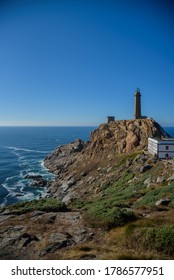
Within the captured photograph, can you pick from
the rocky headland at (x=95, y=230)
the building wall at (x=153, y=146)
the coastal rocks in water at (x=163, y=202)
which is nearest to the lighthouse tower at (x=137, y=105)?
the building wall at (x=153, y=146)

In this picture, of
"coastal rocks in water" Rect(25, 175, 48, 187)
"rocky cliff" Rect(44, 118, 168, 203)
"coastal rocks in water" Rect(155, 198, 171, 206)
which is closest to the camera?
"coastal rocks in water" Rect(155, 198, 171, 206)

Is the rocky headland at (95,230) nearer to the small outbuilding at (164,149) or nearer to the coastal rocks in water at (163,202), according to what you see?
the coastal rocks in water at (163,202)

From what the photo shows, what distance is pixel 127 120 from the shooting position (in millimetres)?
72062

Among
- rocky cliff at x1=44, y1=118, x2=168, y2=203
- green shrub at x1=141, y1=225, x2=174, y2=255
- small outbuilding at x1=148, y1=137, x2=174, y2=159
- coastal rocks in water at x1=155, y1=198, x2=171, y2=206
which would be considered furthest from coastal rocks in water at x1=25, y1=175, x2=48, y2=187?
green shrub at x1=141, y1=225, x2=174, y2=255

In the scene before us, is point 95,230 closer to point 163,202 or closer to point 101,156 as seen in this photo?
point 163,202

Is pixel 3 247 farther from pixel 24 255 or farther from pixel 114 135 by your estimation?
pixel 114 135

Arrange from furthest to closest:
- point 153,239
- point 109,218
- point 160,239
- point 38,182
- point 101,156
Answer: point 101,156 < point 38,182 < point 109,218 < point 153,239 < point 160,239

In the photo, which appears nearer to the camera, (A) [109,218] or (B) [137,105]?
(A) [109,218]

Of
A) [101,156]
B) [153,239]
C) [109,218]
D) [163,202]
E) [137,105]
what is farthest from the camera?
[137,105]

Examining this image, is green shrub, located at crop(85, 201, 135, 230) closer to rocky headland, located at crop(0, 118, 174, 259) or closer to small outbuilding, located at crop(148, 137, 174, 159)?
rocky headland, located at crop(0, 118, 174, 259)

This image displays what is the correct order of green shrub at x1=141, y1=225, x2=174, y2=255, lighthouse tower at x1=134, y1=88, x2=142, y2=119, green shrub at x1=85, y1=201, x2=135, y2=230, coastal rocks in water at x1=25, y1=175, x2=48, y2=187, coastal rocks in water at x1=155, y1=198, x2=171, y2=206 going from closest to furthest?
green shrub at x1=141, y1=225, x2=174, y2=255 < green shrub at x1=85, y1=201, x2=135, y2=230 < coastal rocks in water at x1=155, y1=198, x2=171, y2=206 < coastal rocks in water at x1=25, y1=175, x2=48, y2=187 < lighthouse tower at x1=134, y1=88, x2=142, y2=119

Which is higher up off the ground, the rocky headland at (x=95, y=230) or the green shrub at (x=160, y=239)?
the green shrub at (x=160, y=239)

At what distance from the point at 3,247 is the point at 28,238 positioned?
1365 mm

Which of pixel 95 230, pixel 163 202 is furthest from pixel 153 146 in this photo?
pixel 95 230
